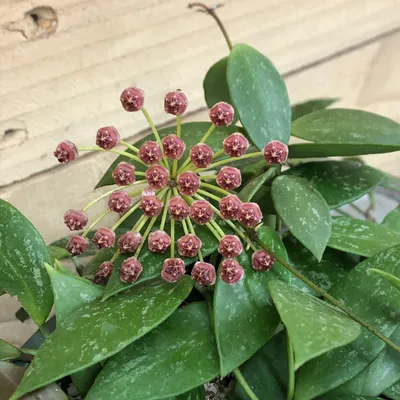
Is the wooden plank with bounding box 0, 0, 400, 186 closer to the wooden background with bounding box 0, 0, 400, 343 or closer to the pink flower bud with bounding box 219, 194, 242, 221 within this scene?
the wooden background with bounding box 0, 0, 400, 343

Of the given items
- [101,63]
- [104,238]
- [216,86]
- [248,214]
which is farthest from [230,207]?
[101,63]

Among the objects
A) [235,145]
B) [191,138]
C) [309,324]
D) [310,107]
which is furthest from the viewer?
[310,107]

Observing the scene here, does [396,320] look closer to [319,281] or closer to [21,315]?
[319,281]

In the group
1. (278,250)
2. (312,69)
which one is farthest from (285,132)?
(312,69)

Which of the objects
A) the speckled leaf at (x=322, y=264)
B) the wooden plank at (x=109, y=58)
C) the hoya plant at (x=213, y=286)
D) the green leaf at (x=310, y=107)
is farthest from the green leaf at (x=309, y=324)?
the wooden plank at (x=109, y=58)

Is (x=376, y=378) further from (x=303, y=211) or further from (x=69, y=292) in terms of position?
(x=69, y=292)

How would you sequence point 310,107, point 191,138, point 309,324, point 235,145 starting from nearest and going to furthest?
point 309,324
point 235,145
point 191,138
point 310,107

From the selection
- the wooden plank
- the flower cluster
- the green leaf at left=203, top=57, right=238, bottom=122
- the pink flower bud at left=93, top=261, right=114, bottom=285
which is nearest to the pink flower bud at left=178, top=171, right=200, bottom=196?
the flower cluster
